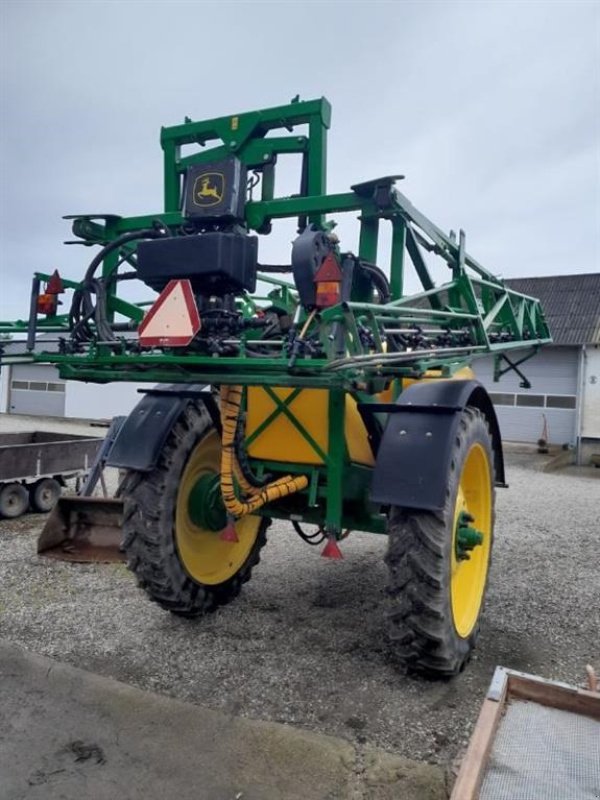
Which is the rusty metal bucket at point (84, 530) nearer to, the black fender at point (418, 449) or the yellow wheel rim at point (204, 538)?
the yellow wheel rim at point (204, 538)

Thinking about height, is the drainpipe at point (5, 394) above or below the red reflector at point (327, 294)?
below

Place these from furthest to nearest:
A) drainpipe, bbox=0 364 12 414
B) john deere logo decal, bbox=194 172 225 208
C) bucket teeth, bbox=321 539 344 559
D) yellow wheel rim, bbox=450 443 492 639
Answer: drainpipe, bbox=0 364 12 414 → yellow wheel rim, bbox=450 443 492 639 → bucket teeth, bbox=321 539 344 559 → john deere logo decal, bbox=194 172 225 208

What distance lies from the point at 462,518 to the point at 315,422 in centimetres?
97

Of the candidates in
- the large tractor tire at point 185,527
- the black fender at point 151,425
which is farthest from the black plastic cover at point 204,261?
the large tractor tire at point 185,527

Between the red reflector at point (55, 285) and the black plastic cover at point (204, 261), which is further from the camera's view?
the red reflector at point (55, 285)

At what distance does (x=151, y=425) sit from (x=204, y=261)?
1208mm

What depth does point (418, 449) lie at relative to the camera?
310 centimetres

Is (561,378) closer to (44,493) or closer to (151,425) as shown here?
(44,493)

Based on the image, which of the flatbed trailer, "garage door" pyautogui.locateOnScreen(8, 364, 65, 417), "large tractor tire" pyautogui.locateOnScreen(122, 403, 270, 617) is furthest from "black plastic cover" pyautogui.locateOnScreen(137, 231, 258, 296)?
"garage door" pyautogui.locateOnScreen(8, 364, 65, 417)

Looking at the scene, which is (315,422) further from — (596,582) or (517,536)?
(517,536)

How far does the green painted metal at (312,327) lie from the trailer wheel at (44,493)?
14.7 feet

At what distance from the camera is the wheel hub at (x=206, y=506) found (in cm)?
411

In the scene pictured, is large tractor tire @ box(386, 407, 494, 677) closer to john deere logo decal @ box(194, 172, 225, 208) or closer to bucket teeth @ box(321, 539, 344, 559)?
bucket teeth @ box(321, 539, 344, 559)

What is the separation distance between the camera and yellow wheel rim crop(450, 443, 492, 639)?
3.85m
